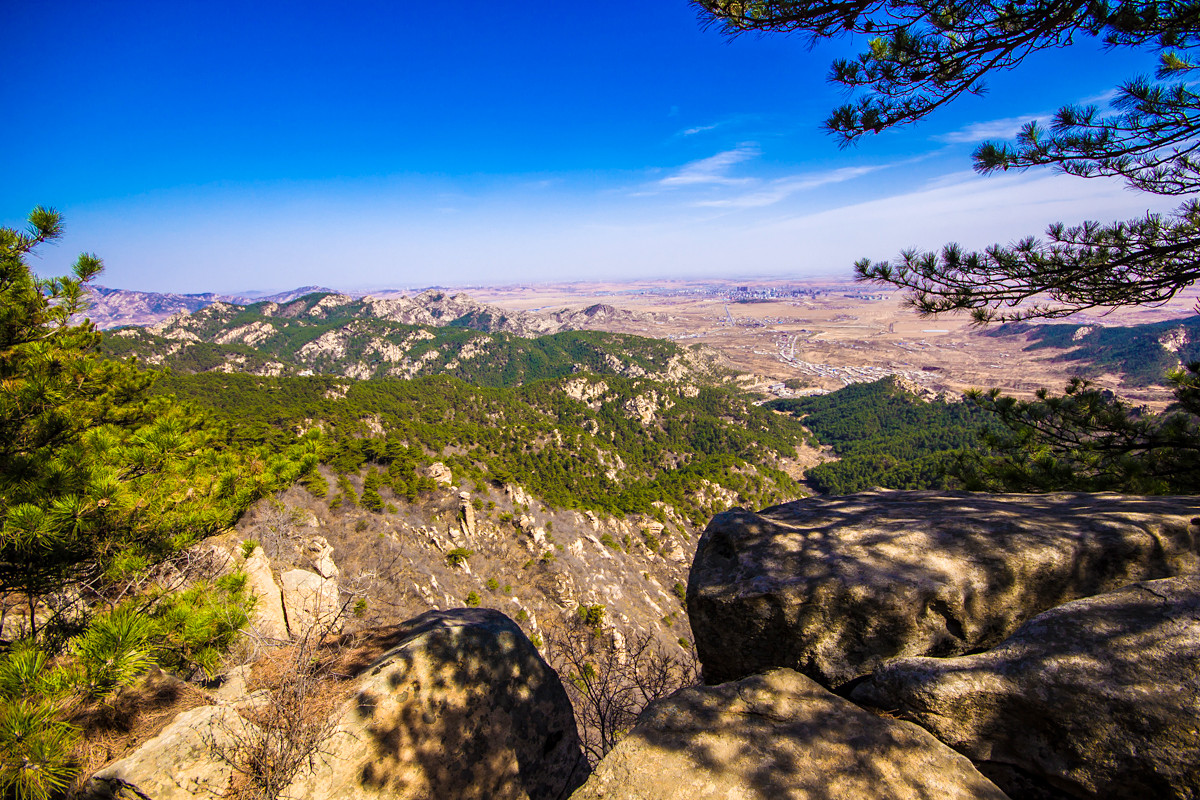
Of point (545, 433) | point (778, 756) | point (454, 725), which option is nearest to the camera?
point (778, 756)

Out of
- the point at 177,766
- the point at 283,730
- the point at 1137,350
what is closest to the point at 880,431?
the point at 1137,350

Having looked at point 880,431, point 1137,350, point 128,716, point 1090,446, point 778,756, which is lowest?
point 880,431

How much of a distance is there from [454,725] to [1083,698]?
7099 millimetres

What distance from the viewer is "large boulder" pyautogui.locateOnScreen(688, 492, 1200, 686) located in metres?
4.51

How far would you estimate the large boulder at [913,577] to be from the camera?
14.8ft

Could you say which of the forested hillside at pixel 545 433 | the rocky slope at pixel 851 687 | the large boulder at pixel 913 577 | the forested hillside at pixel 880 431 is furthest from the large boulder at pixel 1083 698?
the forested hillside at pixel 880 431

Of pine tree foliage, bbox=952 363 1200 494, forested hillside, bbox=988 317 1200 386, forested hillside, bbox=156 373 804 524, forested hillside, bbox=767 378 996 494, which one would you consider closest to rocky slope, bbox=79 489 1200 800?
pine tree foliage, bbox=952 363 1200 494

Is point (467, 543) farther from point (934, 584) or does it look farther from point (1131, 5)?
point (1131, 5)

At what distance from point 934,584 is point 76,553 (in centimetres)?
1030

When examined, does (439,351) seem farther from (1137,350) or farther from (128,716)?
(1137,350)

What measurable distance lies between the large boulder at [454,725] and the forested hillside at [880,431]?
266 ft

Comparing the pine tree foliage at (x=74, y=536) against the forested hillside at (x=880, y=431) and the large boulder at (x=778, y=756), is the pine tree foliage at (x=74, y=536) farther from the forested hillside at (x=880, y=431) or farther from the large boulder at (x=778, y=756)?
the forested hillside at (x=880, y=431)

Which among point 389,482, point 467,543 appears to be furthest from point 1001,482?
point 389,482

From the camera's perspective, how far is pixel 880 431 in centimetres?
11988
